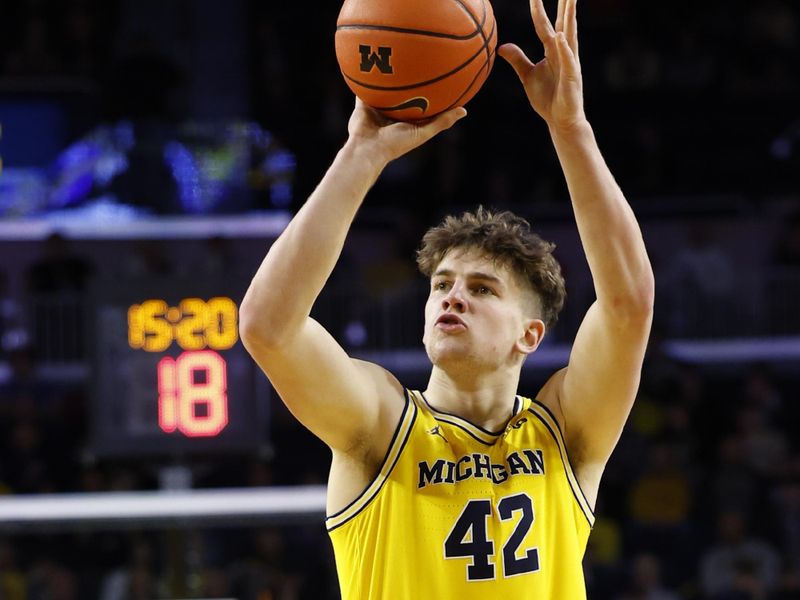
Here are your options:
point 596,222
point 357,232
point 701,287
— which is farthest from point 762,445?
point 596,222

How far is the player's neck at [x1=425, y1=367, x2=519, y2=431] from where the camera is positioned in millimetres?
3047

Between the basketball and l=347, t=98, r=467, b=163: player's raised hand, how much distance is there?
21mm

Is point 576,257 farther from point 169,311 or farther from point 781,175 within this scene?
point 169,311

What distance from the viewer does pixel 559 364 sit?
10305 millimetres

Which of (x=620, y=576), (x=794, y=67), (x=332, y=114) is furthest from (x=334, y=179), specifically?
(x=794, y=67)

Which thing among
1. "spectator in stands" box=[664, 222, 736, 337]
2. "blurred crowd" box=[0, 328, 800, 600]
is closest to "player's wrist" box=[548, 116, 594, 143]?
"blurred crowd" box=[0, 328, 800, 600]

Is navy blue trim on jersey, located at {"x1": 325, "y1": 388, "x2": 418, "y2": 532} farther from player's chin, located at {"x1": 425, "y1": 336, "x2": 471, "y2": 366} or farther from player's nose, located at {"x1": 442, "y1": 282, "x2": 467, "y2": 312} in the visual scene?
player's nose, located at {"x1": 442, "y1": 282, "x2": 467, "y2": 312}

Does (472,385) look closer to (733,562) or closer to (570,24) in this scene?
(570,24)

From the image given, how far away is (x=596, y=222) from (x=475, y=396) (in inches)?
21.3

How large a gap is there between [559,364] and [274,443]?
228cm

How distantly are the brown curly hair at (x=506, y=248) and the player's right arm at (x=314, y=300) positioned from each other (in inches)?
11.8

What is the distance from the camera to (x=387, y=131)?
2799 mm

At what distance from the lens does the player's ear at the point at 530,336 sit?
10.1 feet

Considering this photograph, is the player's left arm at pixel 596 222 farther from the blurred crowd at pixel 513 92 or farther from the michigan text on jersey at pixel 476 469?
the blurred crowd at pixel 513 92
